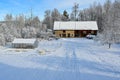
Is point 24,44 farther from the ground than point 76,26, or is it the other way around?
point 76,26

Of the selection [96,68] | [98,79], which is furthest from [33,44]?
[98,79]

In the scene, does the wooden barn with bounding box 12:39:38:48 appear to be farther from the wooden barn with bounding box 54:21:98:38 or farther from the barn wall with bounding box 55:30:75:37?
the barn wall with bounding box 55:30:75:37

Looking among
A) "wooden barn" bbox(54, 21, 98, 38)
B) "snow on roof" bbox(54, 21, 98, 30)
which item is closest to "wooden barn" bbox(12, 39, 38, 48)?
"wooden barn" bbox(54, 21, 98, 38)

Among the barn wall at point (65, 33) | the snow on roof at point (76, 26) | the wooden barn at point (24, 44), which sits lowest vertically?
the wooden barn at point (24, 44)

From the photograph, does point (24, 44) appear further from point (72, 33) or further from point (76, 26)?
point (76, 26)

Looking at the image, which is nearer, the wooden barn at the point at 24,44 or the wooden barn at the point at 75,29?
the wooden barn at the point at 24,44

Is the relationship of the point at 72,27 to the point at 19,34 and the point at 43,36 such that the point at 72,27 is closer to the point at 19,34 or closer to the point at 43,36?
the point at 43,36

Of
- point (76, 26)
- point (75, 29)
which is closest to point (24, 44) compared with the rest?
point (75, 29)

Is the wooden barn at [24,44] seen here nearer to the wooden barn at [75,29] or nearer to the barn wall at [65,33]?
the wooden barn at [75,29]

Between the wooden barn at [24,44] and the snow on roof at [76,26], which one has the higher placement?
the snow on roof at [76,26]

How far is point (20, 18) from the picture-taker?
54250 millimetres

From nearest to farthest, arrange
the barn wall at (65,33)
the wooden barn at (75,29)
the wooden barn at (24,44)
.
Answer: the wooden barn at (24,44) < the wooden barn at (75,29) < the barn wall at (65,33)

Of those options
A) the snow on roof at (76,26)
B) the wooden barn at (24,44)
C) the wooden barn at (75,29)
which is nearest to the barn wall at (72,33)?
the wooden barn at (75,29)

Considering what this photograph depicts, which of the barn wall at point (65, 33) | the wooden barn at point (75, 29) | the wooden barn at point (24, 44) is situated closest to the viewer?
the wooden barn at point (24, 44)
